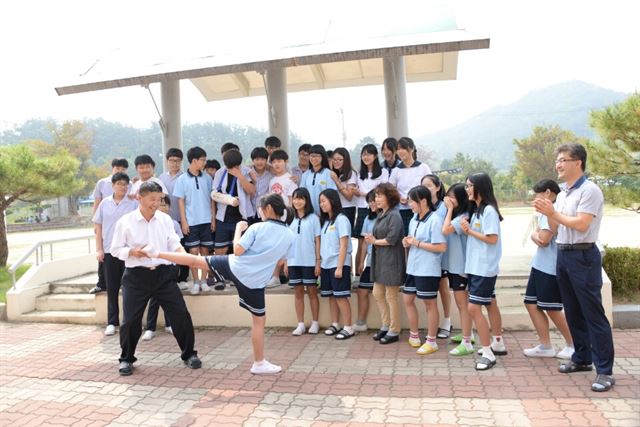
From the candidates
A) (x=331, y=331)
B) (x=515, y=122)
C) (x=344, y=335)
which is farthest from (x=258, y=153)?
(x=515, y=122)

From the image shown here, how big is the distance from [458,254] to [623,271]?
8.01 ft

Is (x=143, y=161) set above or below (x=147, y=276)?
above

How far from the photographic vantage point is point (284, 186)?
5.98 metres

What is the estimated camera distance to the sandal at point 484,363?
14.1 feet

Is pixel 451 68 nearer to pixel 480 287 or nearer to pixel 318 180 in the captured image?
pixel 318 180

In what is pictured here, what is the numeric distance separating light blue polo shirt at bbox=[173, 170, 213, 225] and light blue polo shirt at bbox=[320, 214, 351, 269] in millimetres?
1645

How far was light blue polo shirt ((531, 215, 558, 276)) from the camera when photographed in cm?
437

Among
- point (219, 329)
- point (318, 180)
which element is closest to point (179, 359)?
point (219, 329)

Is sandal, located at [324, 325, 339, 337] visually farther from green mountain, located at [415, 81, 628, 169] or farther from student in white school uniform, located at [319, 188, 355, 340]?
green mountain, located at [415, 81, 628, 169]

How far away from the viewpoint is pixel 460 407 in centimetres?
359

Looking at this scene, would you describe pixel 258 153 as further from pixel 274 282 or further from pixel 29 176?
pixel 29 176

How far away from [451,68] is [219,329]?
691 centimetres

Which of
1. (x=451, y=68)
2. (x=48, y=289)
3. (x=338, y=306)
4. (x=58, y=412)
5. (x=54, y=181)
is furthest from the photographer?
(x=54, y=181)

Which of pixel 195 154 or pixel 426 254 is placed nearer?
pixel 426 254
